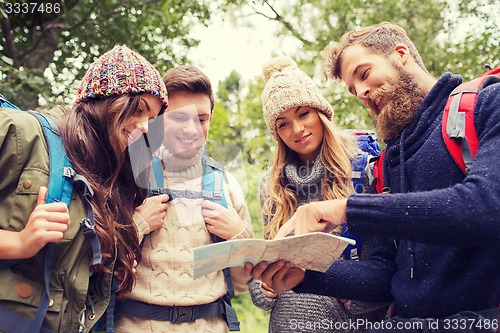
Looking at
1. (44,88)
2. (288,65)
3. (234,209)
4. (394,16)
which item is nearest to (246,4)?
(394,16)

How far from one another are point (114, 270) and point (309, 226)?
2.89 feet

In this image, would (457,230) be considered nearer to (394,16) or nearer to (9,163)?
(9,163)

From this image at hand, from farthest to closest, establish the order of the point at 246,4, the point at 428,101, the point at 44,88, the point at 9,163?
the point at 246,4 < the point at 44,88 < the point at 428,101 < the point at 9,163

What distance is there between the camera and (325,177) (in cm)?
285

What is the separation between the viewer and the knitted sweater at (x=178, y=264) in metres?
2.54

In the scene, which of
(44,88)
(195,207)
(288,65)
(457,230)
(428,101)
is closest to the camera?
(457,230)

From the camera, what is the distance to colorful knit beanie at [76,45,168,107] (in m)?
2.40

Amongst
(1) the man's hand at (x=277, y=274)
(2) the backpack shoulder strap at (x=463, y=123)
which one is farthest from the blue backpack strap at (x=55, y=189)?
(2) the backpack shoulder strap at (x=463, y=123)

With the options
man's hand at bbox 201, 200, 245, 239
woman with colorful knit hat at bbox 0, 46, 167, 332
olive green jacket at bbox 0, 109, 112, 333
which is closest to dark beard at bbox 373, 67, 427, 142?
man's hand at bbox 201, 200, 245, 239

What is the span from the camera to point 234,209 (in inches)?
111

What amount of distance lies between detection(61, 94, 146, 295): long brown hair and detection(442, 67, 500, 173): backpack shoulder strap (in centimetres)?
130

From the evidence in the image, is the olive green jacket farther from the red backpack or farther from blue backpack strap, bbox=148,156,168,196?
the red backpack

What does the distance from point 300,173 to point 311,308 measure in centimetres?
72

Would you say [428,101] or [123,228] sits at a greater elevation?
[428,101]
